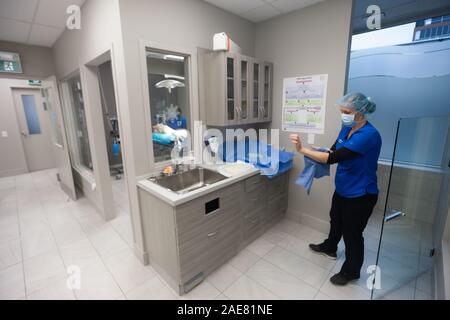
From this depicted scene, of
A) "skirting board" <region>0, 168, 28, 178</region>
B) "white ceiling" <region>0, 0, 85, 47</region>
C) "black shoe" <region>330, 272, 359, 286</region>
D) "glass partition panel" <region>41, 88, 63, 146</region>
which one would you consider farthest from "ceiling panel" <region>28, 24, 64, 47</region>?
"black shoe" <region>330, 272, 359, 286</region>

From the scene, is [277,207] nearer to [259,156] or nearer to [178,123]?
[259,156]

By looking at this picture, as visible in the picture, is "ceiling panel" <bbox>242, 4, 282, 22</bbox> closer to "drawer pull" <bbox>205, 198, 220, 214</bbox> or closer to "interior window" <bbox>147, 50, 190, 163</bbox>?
"interior window" <bbox>147, 50, 190, 163</bbox>

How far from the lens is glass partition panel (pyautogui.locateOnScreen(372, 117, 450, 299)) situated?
1651 millimetres

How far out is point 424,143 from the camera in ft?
5.60

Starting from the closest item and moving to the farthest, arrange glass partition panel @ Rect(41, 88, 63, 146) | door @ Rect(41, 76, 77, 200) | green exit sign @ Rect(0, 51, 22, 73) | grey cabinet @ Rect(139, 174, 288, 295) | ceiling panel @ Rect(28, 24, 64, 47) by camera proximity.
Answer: grey cabinet @ Rect(139, 174, 288, 295) → ceiling panel @ Rect(28, 24, 64, 47) → green exit sign @ Rect(0, 51, 22, 73) → door @ Rect(41, 76, 77, 200) → glass partition panel @ Rect(41, 88, 63, 146)

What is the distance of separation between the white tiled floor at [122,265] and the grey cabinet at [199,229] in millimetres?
128

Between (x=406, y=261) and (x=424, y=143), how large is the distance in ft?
3.38

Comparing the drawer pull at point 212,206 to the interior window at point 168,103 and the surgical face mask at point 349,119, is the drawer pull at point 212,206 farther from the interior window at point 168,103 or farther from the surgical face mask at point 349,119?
the surgical face mask at point 349,119

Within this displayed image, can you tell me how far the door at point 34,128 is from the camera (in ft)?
16.1

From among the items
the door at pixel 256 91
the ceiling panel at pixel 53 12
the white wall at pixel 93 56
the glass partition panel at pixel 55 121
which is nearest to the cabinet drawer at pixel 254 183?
the door at pixel 256 91

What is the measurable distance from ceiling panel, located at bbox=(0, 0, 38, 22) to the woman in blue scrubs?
114 inches

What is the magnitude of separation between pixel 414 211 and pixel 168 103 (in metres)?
2.52

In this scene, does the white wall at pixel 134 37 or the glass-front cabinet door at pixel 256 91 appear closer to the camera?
the white wall at pixel 134 37

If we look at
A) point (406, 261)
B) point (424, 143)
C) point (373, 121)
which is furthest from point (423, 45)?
point (406, 261)
